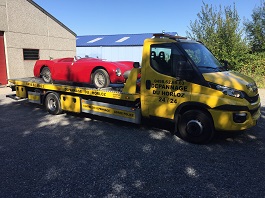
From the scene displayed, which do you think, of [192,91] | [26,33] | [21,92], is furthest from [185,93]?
[26,33]

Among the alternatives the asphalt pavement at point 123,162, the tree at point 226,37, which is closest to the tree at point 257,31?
the tree at point 226,37

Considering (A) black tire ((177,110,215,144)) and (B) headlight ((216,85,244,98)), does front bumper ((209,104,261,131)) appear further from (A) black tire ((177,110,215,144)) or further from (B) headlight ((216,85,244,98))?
(B) headlight ((216,85,244,98))

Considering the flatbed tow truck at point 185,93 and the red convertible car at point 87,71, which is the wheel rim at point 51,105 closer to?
the red convertible car at point 87,71

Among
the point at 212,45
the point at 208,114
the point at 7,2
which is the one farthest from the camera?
the point at 212,45

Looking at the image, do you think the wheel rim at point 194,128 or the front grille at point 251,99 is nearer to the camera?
the front grille at point 251,99

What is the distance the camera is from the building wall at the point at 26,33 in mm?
14312

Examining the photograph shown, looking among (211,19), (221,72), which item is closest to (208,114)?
(221,72)

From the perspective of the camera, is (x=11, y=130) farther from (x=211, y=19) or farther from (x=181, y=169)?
(x=211, y=19)

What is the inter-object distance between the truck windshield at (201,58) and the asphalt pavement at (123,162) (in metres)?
1.72

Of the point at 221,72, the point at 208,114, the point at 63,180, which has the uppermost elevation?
the point at 221,72

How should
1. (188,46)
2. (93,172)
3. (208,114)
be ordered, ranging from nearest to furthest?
(93,172) < (208,114) < (188,46)

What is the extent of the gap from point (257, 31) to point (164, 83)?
1620 centimetres

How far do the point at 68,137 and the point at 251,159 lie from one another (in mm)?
4113

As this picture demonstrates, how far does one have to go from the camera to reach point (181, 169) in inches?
170
